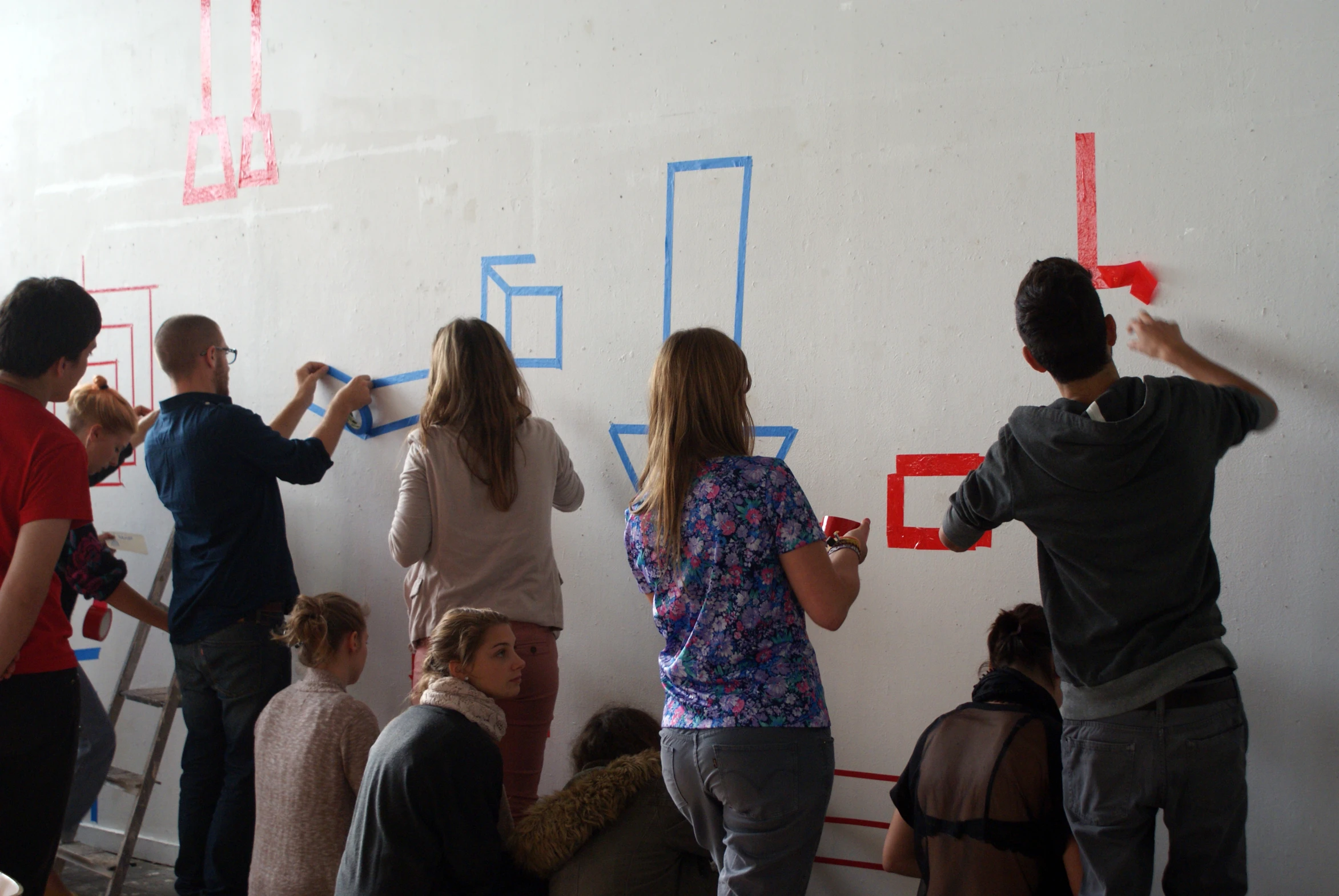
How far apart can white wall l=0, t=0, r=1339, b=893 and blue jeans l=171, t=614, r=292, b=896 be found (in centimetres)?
43

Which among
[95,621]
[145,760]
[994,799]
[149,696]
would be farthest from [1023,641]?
[145,760]

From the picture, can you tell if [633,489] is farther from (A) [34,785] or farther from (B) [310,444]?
(A) [34,785]

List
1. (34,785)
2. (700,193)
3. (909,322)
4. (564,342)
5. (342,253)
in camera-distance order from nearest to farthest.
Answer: (34,785), (909,322), (700,193), (564,342), (342,253)

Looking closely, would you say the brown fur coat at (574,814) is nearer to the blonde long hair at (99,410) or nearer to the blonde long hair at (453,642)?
the blonde long hair at (453,642)

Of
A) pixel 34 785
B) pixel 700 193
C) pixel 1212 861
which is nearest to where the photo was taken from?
pixel 1212 861

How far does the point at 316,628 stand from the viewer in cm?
231

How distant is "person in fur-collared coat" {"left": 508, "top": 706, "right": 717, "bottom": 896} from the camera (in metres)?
1.89

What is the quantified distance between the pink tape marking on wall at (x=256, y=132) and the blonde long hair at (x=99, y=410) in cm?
73

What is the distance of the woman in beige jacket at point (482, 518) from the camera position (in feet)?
7.45

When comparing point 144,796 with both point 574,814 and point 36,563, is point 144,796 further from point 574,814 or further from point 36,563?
point 574,814

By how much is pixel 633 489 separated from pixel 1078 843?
137cm

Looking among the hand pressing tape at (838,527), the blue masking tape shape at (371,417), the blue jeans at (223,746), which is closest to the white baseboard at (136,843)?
the blue jeans at (223,746)

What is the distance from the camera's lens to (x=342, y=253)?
2.95 meters

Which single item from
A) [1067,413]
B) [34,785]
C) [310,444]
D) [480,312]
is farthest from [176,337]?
[1067,413]
